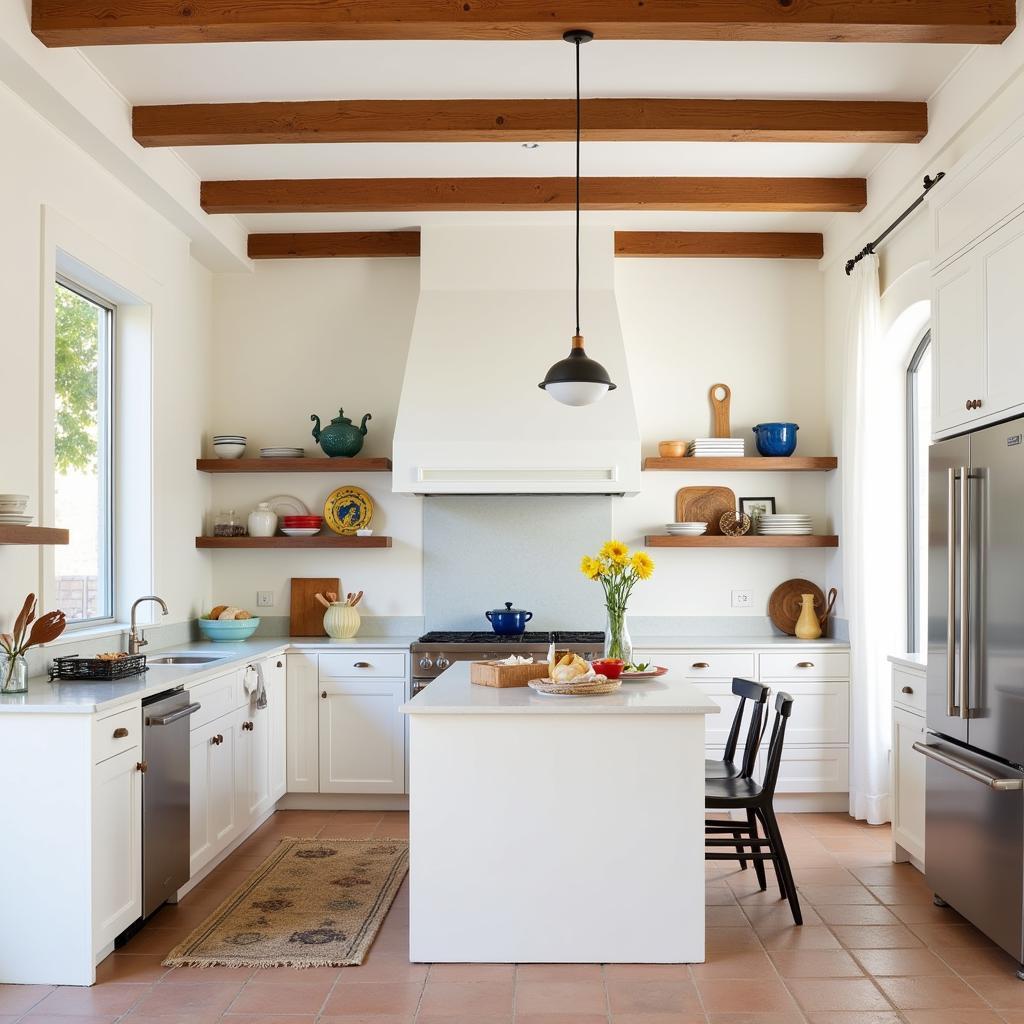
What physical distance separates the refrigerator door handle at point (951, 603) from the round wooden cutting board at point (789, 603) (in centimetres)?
231

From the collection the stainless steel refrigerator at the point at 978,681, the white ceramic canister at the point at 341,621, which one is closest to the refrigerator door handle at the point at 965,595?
the stainless steel refrigerator at the point at 978,681

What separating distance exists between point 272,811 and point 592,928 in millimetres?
2605

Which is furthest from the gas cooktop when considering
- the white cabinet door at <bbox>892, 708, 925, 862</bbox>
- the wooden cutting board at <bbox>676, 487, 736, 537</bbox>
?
the white cabinet door at <bbox>892, 708, 925, 862</bbox>

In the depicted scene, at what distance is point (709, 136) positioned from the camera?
14.0 feet

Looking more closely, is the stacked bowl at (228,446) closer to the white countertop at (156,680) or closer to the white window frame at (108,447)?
the white window frame at (108,447)

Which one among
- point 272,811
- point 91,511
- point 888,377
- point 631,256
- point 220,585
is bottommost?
point 272,811

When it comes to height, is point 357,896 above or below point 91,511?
below

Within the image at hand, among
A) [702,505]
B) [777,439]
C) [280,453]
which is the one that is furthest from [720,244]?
[280,453]

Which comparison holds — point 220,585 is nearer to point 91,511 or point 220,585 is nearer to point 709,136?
point 91,511

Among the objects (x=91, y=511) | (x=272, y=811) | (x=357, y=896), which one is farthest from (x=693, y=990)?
(x=91, y=511)

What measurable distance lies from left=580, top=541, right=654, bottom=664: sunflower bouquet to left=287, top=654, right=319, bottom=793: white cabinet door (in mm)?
2033

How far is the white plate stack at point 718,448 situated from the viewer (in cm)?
578

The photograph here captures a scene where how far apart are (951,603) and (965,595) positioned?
0.12 meters

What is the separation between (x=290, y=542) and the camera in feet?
18.9
